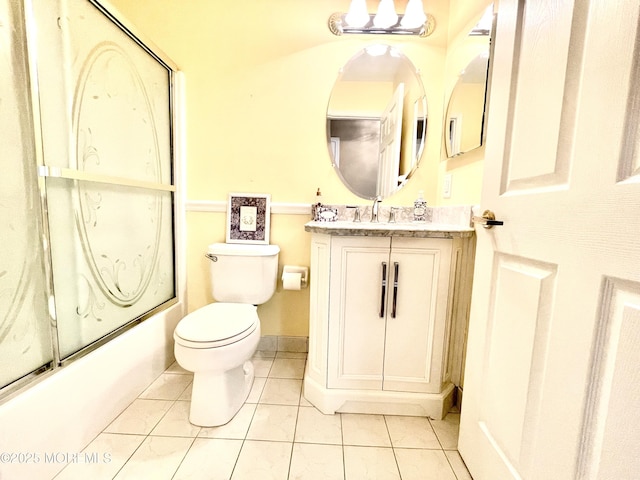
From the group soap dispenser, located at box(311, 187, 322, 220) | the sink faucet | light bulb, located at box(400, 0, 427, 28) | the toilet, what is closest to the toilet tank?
the toilet

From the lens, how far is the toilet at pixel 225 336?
1061mm

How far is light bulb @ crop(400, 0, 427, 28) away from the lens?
1416 mm

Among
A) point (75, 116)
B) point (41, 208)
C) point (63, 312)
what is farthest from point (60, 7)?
point (63, 312)

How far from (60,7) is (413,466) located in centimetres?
207

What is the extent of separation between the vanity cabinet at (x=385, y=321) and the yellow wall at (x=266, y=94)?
562mm

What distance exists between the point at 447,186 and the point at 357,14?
3.47ft

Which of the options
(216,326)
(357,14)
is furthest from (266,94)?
(216,326)

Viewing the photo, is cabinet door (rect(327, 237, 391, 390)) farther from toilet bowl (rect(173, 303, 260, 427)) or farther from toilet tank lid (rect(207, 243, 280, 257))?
toilet tank lid (rect(207, 243, 280, 257))

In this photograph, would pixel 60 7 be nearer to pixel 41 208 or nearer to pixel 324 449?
pixel 41 208

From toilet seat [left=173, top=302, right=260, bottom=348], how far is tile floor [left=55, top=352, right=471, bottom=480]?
0.38m

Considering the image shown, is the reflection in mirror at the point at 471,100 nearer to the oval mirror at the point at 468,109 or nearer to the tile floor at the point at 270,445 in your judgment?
the oval mirror at the point at 468,109

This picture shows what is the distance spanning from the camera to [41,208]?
88cm

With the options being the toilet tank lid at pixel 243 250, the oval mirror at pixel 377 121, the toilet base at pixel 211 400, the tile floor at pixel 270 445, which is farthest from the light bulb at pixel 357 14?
the tile floor at pixel 270 445

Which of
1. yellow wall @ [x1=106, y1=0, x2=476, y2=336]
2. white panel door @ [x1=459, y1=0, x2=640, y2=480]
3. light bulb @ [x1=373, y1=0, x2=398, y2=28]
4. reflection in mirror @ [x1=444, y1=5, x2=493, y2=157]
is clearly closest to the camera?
white panel door @ [x1=459, y1=0, x2=640, y2=480]
